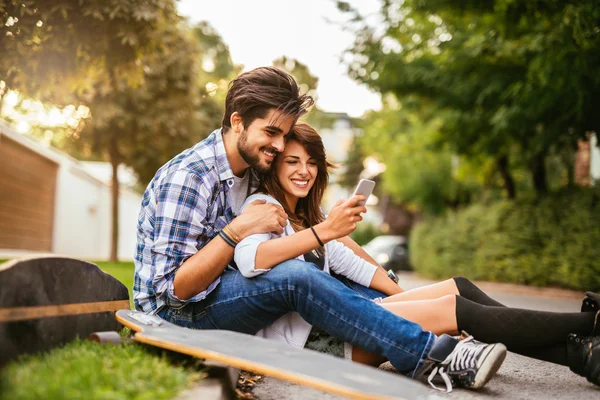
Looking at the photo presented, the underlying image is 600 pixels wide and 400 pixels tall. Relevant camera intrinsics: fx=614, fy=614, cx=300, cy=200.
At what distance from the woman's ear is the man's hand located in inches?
23.0

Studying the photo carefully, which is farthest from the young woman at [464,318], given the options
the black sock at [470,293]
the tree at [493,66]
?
the tree at [493,66]

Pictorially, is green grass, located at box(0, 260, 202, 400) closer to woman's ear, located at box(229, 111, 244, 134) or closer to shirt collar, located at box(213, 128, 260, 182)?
shirt collar, located at box(213, 128, 260, 182)

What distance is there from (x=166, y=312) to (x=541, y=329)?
86.2 inches

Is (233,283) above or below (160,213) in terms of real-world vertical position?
below

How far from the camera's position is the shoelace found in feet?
10.7

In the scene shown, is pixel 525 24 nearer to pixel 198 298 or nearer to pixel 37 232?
pixel 198 298

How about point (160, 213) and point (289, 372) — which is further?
point (160, 213)

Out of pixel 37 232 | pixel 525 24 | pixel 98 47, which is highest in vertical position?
pixel 525 24

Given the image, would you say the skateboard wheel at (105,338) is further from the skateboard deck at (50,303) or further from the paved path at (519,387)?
the paved path at (519,387)

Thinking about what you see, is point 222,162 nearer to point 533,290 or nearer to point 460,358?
point 460,358

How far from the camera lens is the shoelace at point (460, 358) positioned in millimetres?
3258

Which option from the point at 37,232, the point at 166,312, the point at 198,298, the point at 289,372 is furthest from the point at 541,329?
the point at 37,232

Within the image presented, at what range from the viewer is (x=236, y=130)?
4062 millimetres

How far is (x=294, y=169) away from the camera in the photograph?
417 cm
